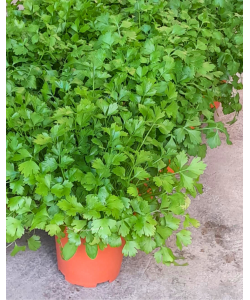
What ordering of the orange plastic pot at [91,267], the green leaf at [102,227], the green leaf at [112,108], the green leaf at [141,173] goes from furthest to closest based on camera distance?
the orange plastic pot at [91,267]
the green leaf at [112,108]
the green leaf at [141,173]
the green leaf at [102,227]

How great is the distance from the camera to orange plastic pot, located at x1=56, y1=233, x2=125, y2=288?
1.57m

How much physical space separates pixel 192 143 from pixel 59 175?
57 centimetres

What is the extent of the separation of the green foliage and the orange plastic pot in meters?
0.21

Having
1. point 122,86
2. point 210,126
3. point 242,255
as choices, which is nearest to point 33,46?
point 122,86

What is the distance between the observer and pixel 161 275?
1.81 metres

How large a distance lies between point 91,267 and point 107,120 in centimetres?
64

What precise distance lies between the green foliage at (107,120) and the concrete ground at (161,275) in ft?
0.90

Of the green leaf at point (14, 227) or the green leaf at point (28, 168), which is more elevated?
the green leaf at point (28, 168)

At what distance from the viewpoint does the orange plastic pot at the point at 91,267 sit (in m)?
1.57

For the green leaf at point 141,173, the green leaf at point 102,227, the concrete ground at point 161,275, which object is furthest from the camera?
the concrete ground at point 161,275

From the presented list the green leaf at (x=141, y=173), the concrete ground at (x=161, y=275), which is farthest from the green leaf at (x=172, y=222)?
the concrete ground at (x=161, y=275)

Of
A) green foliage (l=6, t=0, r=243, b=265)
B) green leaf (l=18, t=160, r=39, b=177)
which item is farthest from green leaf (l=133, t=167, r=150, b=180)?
green leaf (l=18, t=160, r=39, b=177)

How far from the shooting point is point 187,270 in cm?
185

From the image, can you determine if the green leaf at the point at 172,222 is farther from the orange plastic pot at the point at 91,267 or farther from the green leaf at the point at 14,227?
the green leaf at the point at 14,227
